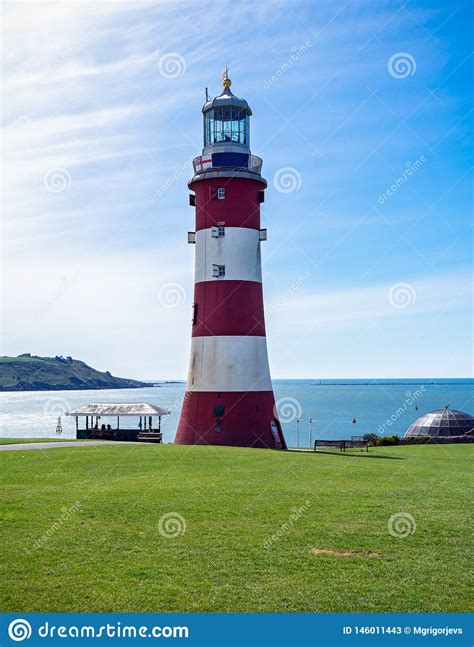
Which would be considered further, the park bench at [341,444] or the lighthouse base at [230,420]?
the park bench at [341,444]

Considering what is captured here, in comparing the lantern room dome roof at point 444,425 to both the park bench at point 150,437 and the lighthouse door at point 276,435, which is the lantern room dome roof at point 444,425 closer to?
the lighthouse door at point 276,435

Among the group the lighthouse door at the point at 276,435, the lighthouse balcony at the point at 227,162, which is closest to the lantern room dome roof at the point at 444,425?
the lighthouse door at the point at 276,435

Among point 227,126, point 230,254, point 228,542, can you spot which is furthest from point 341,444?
point 228,542

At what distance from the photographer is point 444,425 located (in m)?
45.2

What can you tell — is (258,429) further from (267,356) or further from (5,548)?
(5,548)

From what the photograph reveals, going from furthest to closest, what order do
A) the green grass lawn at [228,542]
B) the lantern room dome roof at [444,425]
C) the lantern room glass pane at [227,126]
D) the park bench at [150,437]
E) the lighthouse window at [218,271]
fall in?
the lantern room dome roof at [444,425], the park bench at [150,437], the lantern room glass pane at [227,126], the lighthouse window at [218,271], the green grass lawn at [228,542]

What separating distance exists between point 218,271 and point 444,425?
21108 millimetres

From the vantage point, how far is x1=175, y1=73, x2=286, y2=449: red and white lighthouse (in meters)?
32.9

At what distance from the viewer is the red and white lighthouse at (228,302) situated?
108 feet

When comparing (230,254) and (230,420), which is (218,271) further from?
(230,420)

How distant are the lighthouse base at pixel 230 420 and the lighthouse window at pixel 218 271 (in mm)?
5821

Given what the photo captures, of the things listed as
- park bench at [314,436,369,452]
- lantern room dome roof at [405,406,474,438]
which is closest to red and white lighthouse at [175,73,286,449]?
park bench at [314,436,369,452]

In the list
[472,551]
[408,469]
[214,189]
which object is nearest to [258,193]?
[214,189]

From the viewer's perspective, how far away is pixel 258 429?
3306cm
